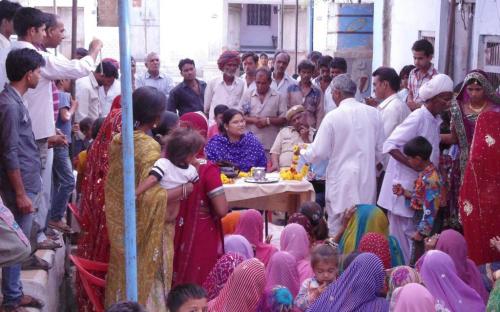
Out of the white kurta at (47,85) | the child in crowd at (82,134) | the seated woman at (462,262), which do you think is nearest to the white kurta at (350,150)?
the seated woman at (462,262)

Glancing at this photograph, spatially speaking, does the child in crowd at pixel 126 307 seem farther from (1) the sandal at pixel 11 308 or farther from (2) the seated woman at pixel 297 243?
(2) the seated woman at pixel 297 243

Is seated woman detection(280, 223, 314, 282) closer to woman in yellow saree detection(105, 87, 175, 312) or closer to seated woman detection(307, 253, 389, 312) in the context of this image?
woman in yellow saree detection(105, 87, 175, 312)

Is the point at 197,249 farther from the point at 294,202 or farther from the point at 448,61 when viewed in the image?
the point at 448,61

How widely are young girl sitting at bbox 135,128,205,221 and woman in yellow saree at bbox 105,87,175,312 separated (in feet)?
0.21

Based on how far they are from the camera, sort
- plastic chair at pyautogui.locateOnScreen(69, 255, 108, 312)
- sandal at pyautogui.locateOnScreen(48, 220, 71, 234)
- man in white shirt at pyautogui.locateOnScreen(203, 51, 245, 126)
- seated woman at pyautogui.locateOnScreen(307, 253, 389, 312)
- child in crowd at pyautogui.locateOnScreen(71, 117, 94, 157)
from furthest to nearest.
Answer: man in white shirt at pyautogui.locateOnScreen(203, 51, 245, 126), child in crowd at pyautogui.locateOnScreen(71, 117, 94, 157), sandal at pyautogui.locateOnScreen(48, 220, 71, 234), plastic chair at pyautogui.locateOnScreen(69, 255, 108, 312), seated woman at pyautogui.locateOnScreen(307, 253, 389, 312)

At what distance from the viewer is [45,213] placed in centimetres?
702

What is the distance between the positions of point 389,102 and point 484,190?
1.74 metres

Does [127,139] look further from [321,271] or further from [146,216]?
[321,271]

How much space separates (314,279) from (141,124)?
1482mm

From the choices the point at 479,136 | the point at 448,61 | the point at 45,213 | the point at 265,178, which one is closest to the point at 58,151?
the point at 45,213

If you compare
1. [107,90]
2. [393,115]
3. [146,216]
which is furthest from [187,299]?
[107,90]

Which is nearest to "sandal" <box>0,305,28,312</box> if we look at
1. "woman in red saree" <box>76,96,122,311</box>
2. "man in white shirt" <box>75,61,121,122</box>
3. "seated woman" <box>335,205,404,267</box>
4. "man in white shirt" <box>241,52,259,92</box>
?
"woman in red saree" <box>76,96,122,311</box>

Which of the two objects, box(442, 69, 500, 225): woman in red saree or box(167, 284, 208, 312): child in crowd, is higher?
box(442, 69, 500, 225): woman in red saree

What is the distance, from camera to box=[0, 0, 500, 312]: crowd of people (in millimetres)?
5219
